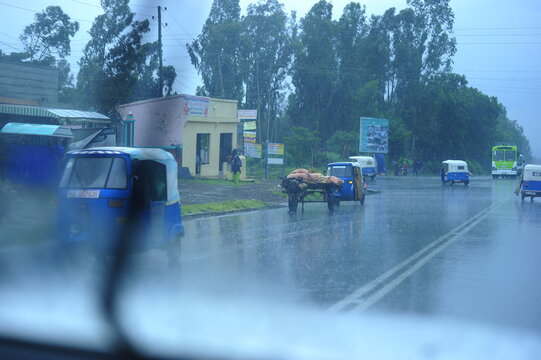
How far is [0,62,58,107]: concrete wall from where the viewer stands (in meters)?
30.6

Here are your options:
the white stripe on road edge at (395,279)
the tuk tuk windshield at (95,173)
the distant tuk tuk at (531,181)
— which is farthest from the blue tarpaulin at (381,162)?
the tuk tuk windshield at (95,173)

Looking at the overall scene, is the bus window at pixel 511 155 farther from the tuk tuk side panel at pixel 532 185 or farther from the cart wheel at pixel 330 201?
the cart wheel at pixel 330 201

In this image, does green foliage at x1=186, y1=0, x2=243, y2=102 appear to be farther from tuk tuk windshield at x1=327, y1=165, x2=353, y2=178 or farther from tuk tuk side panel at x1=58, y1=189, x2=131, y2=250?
tuk tuk side panel at x1=58, y1=189, x2=131, y2=250

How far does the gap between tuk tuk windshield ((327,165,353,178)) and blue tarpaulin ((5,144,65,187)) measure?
37.7ft

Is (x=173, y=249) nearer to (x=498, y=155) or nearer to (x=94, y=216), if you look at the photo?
(x=94, y=216)

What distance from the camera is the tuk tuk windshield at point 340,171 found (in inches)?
1050

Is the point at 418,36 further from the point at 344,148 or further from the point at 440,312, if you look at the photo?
the point at 440,312

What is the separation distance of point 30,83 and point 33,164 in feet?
50.2

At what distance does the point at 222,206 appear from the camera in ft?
75.3

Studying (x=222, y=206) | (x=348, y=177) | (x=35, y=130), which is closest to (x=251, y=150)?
(x=348, y=177)

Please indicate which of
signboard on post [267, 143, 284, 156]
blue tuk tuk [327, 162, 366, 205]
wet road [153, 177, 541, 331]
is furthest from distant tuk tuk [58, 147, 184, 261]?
signboard on post [267, 143, 284, 156]

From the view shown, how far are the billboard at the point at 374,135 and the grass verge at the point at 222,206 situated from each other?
41.6m

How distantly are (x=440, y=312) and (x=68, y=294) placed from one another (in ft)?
15.1

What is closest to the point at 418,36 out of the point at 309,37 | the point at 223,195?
the point at 309,37
